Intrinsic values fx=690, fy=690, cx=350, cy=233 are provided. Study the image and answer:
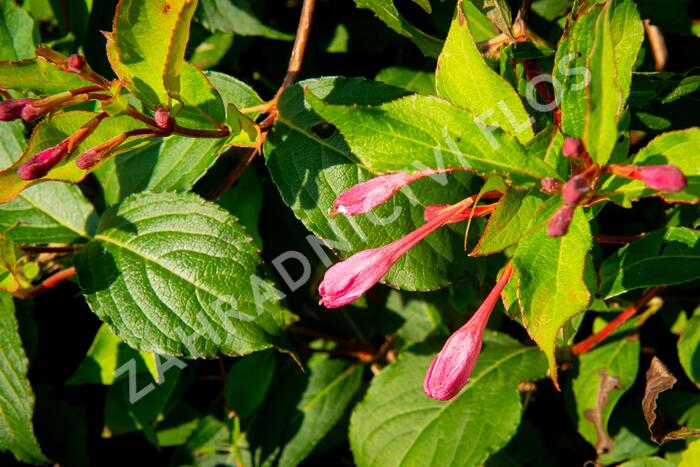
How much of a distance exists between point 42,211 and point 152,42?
696 millimetres

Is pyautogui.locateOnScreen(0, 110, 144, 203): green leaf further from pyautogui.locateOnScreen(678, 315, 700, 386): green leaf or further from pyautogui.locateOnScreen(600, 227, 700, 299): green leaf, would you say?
pyautogui.locateOnScreen(678, 315, 700, 386): green leaf

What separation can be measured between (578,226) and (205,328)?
26.3 inches

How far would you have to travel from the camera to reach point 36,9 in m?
1.90

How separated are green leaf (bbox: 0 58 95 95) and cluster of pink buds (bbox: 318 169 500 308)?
0.46 m

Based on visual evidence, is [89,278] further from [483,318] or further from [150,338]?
[483,318]

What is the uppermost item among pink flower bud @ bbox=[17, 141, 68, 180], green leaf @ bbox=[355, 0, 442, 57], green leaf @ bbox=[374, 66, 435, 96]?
pink flower bud @ bbox=[17, 141, 68, 180]

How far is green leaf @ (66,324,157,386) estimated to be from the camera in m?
1.66

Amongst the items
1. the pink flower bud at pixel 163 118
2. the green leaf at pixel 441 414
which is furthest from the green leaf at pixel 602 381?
the pink flower bud at pixel 163 118

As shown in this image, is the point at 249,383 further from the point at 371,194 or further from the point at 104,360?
the point at 371,194

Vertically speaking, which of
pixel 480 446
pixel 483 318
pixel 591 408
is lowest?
pixel 591 408

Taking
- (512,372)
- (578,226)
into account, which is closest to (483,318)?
(578,226)

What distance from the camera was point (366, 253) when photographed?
94 cm

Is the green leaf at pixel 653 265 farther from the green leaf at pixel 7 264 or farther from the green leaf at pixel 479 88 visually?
the green leaf at pixel 7 264

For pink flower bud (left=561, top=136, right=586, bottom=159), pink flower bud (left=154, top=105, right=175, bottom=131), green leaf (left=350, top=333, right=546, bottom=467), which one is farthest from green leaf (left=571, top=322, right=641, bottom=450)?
pink flower bud (left=154, top=105, right=175, bottom=131)
